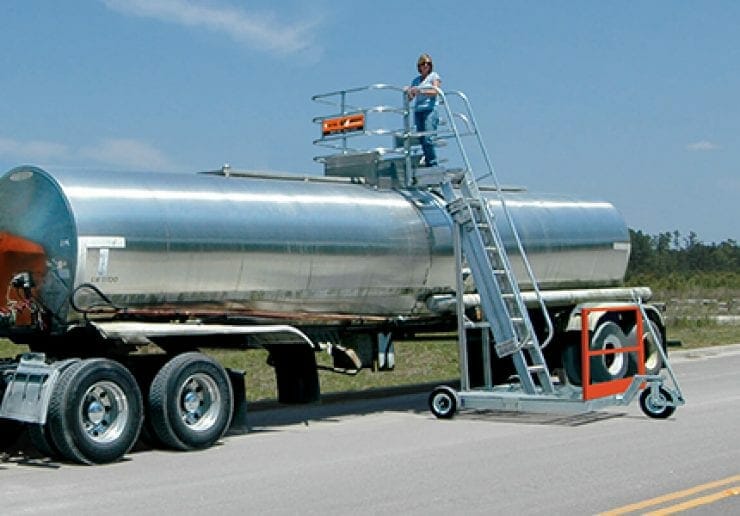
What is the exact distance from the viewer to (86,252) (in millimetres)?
11242

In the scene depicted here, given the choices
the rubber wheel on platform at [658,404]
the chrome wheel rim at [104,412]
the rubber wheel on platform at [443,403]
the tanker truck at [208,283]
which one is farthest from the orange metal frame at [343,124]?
the chrome wheel rim at [104,412]

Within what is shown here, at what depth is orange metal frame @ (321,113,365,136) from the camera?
15891 mm

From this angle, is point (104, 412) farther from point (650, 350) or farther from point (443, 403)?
point (650, 350)

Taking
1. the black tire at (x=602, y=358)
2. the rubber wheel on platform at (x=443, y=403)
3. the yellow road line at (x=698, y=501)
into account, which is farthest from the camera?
the black tire at (x=602, y=358)

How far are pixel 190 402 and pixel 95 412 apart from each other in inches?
45.4

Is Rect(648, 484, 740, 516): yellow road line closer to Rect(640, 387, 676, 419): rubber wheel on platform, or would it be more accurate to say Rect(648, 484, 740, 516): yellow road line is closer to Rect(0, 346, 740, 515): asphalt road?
Rect(0, 346, 740, 515): asphalt road

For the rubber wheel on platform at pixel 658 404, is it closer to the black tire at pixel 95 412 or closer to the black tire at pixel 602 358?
the black tire at pixel 602 358

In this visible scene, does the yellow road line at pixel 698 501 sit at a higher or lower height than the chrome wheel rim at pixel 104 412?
lower

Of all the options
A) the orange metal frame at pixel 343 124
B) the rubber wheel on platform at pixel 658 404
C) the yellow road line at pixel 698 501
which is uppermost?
the orange metal frame at pixel 343 124

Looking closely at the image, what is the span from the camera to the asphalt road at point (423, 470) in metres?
8.45

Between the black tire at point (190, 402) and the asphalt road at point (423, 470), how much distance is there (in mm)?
195

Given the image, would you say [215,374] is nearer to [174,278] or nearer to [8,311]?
[174,278]

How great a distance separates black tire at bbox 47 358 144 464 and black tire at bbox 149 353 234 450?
10.4 inches

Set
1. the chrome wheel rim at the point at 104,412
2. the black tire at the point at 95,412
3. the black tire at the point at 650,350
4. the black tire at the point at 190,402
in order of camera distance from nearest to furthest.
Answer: the black tire at the point at 95,412
the chrome wheel rim at the point at 104,412
the black tire at the point at 190,402
the black tire at the point at 650,350
